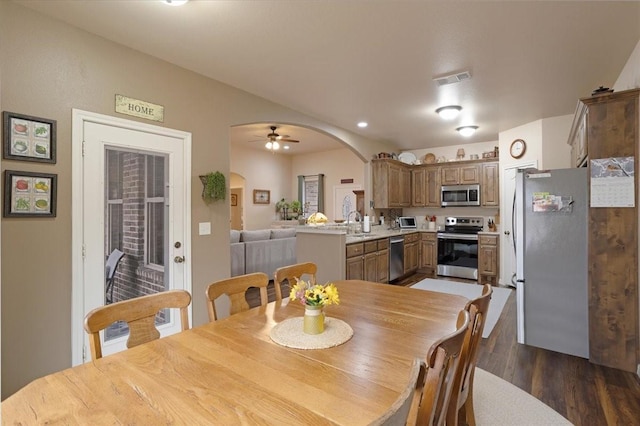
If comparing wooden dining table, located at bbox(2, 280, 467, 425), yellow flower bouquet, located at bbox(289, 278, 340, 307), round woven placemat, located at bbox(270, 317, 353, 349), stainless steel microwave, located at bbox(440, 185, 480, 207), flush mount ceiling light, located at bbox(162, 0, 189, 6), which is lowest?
wooden dining table, located at bbox(2, 280, 467, 425)

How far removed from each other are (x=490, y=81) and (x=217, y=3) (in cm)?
277

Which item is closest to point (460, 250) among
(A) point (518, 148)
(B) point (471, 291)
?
(B) point (471, 291)

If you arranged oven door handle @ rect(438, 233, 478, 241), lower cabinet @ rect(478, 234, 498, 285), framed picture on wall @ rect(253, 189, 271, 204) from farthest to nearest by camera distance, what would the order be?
framed picture on wall @ rect(253, 189, 271, 204) < oven door handle @ rect(438, 233, 478, 241) < lower cabinet @ rect(478, 234, 498, 285)

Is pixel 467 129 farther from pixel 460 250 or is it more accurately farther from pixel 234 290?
pixel 234 290

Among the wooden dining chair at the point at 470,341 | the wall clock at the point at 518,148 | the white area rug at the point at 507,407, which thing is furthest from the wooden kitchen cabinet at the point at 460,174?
the wooden dining chair at the point at 470,341

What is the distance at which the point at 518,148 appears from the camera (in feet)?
17.2

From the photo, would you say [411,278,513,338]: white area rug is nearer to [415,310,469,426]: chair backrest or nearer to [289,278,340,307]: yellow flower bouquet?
[289,278,340,307]: yellow flower bouquet

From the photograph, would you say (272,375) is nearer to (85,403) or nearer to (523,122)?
(85,403)

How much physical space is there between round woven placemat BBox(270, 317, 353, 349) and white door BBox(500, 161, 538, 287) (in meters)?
4.95

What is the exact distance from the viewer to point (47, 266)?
88.7 inches

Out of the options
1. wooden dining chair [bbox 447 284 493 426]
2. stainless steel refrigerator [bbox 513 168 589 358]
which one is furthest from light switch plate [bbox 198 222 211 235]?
stainless steel refrigerator [bbox 513 168 589 358]

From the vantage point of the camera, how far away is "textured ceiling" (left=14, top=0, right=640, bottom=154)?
7.13 ft

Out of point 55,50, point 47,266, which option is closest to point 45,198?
point 47,266

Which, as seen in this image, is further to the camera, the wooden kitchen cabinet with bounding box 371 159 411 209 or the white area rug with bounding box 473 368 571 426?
the wooden kitchen cabinet with bounding box 371 159 411 209
